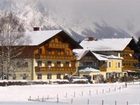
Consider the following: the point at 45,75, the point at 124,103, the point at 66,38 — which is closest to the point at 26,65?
the point at 45,75

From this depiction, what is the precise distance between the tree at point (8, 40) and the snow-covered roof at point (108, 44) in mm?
34651

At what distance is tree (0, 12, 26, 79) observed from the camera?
3388 inches

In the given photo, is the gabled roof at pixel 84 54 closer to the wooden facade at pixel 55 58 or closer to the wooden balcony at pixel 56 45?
the wooden facade at pixel 55 58

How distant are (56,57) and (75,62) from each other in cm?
723

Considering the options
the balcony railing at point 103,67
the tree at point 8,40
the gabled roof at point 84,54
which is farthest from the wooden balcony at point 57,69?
the balcony railing at point 103,67

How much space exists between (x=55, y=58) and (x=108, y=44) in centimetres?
2712

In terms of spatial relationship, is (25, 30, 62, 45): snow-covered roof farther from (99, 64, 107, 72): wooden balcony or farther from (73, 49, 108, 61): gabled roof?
(99, 64, 107, 72): wooden balcony

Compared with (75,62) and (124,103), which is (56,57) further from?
(124,103)

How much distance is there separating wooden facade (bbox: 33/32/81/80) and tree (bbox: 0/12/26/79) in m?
5.64

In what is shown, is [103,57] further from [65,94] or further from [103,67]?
[65,94]

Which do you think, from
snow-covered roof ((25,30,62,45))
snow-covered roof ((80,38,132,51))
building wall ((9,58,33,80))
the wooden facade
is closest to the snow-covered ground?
the wooden facade

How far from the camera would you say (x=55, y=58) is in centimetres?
9769

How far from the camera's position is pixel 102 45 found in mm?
121875

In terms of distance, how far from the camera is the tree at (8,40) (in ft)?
282
